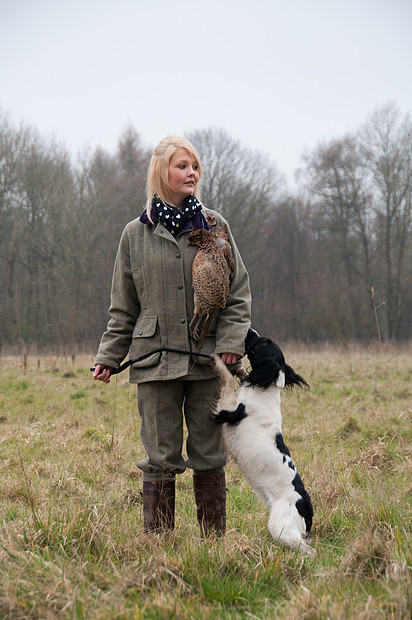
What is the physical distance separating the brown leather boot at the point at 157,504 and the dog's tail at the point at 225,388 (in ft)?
1.87

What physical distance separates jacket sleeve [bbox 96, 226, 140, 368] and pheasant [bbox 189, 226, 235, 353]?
1.41 ft

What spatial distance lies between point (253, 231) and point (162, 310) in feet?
81.8

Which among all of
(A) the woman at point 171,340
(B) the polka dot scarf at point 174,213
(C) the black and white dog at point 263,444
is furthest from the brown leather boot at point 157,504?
(B) the polka dot scarf at point 174,213

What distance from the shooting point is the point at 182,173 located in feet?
10.6

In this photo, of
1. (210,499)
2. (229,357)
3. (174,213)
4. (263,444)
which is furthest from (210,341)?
(210,499)

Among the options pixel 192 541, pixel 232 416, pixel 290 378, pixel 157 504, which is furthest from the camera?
pixel 290 378

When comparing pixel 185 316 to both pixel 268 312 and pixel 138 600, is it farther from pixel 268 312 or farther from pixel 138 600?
pixel 268 312

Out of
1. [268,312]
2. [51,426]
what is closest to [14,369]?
[51,426]

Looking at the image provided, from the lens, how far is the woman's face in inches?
127

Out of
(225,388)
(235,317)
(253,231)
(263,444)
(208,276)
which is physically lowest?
(263,444)

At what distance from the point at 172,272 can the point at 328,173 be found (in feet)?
82.0

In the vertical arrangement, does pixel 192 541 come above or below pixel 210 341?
below

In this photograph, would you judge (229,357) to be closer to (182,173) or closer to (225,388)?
(225,388)

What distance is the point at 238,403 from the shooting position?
3.14 m
